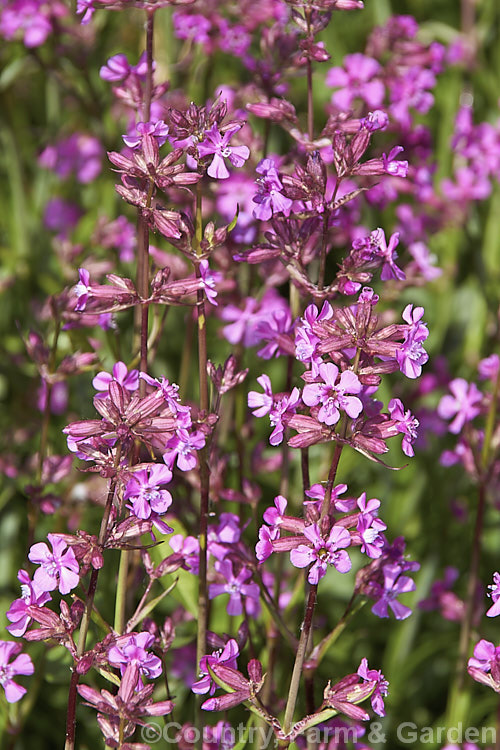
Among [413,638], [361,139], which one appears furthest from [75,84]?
[413,638]

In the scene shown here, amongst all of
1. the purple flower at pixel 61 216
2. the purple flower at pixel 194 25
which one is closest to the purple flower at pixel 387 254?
the purple flower at pixel 194 25

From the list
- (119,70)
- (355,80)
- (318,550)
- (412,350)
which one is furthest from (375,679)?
(355,80)

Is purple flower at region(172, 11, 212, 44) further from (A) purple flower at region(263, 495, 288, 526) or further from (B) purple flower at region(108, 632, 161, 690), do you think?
(B) purple flower at region(108, 632, 161, 690)

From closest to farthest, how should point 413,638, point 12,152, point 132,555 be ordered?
point 132,555
point 413,638
point 12,152

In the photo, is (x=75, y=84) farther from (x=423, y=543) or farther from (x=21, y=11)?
(x=423, y=543)

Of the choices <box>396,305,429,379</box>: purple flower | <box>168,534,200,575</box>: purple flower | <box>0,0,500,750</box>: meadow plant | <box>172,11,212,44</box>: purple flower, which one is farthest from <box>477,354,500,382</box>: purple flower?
<box>172,11,212,44</box>: purple flower

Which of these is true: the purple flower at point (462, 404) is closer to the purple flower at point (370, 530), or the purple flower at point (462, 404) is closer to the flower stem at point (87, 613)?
the purple flower at point (370, 530)

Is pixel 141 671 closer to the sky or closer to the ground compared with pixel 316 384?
closer to the ground

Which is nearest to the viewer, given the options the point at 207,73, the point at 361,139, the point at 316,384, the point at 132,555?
the point at 316,384
